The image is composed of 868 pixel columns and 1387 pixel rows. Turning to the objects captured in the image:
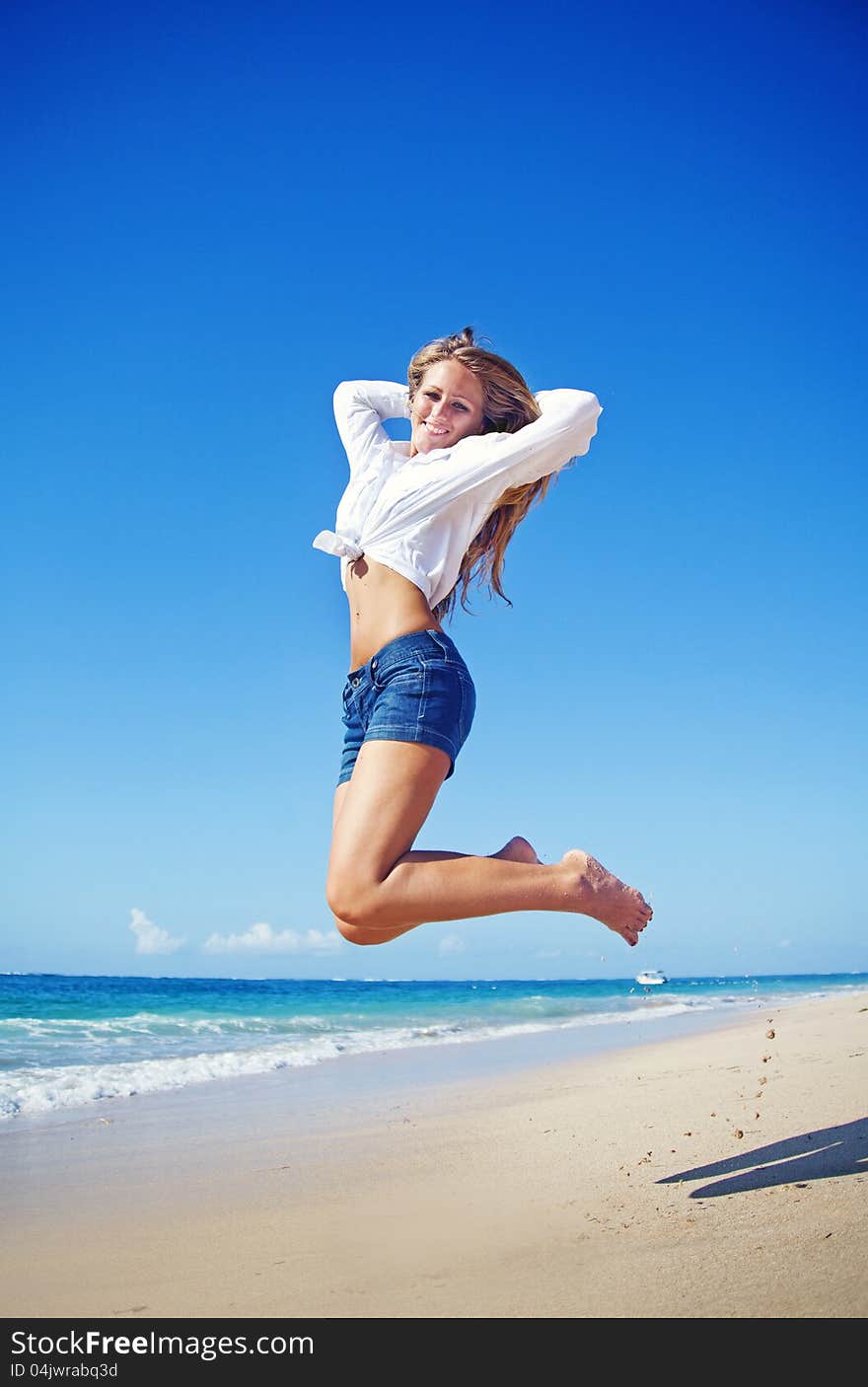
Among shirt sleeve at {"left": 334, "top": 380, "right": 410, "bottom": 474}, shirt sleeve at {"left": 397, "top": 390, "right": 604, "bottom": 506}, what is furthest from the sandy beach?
shirt sleeve at {"left": 334, "top": 380, "right": 410, "bottom": 474}

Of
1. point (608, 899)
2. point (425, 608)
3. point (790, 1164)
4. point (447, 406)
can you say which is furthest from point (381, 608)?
point (790, 1164)

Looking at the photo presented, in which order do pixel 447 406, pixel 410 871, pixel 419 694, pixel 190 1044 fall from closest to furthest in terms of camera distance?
pixel 410 871 < pixel 419 694 < pixel 447 406 < pixel 190 1044

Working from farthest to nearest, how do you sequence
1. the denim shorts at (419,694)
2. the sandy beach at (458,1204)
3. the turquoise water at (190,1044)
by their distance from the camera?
the turquoise water at (190,1044) → the denim shorts at (419,694) → the sandy beach at (458,1204)

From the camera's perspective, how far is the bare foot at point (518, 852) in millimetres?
2883

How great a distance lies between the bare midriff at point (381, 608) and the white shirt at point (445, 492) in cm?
3

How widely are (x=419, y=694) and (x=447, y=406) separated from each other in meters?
1.05

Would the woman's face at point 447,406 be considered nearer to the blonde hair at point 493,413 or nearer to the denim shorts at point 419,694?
the blonde hair at point 493,413

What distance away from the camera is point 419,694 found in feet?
9.18

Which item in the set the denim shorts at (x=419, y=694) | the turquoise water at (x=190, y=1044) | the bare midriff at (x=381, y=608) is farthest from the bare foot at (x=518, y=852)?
the turquoise water at (x=190, y=1044)

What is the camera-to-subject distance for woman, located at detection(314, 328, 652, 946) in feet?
8.82

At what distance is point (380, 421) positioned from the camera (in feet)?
11.5

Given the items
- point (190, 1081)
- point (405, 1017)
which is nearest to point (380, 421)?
point (190, 1081)

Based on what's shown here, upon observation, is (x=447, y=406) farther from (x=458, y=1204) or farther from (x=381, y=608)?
(x=458, y=1204)
